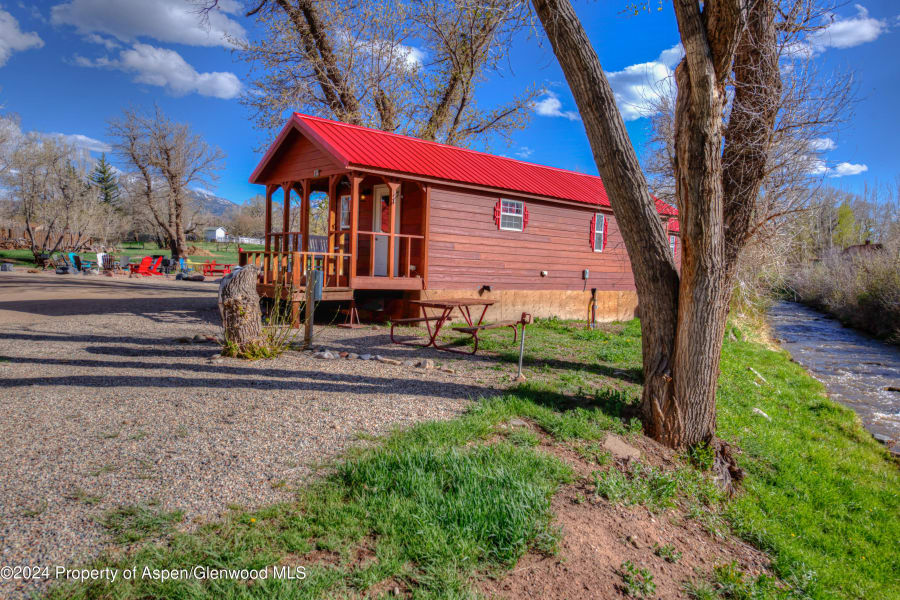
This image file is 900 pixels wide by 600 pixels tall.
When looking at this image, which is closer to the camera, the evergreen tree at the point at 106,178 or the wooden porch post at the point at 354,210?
the wooden porch post at the point at 354,210

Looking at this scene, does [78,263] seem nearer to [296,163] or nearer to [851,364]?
[296,163]

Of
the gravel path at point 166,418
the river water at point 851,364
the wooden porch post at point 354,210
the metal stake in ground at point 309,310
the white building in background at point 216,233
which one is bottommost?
the river water at point 851,364

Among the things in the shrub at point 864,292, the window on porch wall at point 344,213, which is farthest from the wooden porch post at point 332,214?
the shrub at point 864,292

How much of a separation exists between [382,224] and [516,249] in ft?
11.1

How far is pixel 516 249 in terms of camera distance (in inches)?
504

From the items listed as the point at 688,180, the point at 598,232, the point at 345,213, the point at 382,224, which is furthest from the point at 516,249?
the point at 688,180

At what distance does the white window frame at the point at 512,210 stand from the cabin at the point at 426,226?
0.08ft

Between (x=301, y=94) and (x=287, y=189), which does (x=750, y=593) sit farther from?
(x=301, y=94)

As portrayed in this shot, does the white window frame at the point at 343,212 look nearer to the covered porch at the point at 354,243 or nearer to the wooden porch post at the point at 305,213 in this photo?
the covered porch at the point at 354,243

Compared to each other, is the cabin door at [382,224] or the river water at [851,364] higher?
the cabin door at [382,224]

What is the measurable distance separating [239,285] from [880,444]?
9243 mm

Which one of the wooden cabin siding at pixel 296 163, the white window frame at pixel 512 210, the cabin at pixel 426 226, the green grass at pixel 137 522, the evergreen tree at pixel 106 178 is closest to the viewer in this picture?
the green grass at pixel 137 522

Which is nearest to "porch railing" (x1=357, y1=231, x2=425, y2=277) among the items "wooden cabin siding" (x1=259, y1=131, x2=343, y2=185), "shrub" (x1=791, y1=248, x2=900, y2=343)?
"wooden cabin siding" (x1=259, y1=131, x2=343, y2=185)

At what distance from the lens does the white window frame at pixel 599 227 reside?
1481 cm
